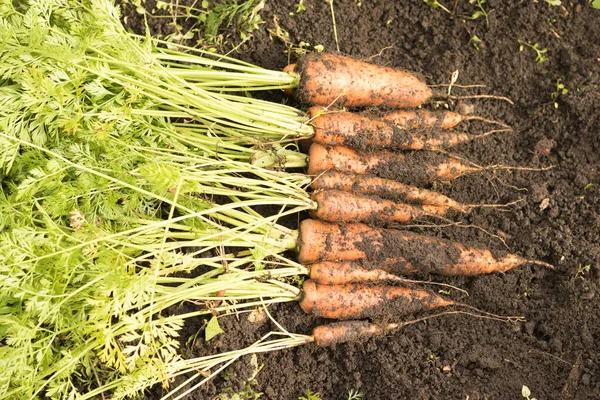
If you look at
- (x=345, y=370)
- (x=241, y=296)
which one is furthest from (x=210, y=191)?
(x=345, y=370)

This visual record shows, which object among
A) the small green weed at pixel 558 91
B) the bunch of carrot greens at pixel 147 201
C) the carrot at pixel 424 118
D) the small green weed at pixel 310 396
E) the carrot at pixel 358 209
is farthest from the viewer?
the small green weed at pixel 558 91

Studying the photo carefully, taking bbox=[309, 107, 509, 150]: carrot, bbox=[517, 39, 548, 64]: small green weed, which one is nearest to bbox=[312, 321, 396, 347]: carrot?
bbox=[309, 107, 509, 150]: carrot

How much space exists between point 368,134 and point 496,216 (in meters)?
0.91

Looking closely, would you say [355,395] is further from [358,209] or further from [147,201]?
[147,201]

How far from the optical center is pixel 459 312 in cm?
311

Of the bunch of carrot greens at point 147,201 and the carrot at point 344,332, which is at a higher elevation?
the bunch of carrot greens at point 147,201

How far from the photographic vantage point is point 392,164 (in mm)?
3227

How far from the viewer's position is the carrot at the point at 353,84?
10.3 feet

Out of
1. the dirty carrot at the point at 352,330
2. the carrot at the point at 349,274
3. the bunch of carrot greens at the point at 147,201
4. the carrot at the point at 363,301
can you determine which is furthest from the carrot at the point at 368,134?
the dirty carrot at the point at 352,330

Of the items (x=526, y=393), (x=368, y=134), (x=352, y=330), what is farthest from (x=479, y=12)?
(x=526, y=393)

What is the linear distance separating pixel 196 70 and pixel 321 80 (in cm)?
67

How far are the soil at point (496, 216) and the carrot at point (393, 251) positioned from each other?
0.44ft

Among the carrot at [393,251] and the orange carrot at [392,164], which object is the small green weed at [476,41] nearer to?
the orange carrot at [392,164]

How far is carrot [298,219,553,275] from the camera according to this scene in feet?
9.90
